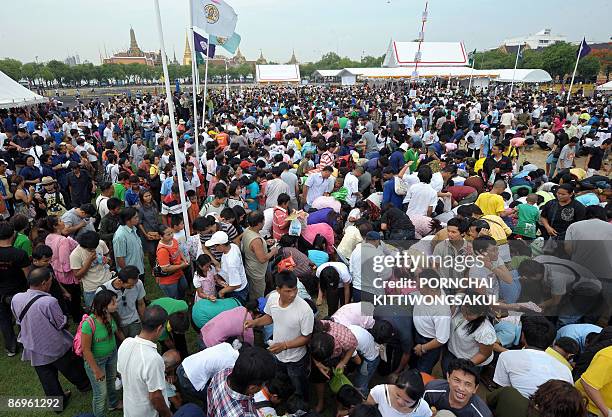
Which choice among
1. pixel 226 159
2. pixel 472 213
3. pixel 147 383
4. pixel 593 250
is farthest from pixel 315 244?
pixel 226 159

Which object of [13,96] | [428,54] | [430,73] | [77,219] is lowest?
[77,219]

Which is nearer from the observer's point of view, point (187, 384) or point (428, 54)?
point (187, 384)

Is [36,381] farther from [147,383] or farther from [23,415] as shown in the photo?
[147,383]

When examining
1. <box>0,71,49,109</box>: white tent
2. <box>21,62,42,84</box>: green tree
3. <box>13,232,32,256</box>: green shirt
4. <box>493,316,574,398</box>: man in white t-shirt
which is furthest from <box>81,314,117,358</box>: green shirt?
<box>21,62,42,84</box>: green tree

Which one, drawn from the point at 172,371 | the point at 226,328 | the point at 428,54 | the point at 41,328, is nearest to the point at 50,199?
the point at 41,328

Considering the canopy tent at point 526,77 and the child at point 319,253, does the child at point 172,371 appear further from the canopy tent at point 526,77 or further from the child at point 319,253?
the canopy tent at point 526,77

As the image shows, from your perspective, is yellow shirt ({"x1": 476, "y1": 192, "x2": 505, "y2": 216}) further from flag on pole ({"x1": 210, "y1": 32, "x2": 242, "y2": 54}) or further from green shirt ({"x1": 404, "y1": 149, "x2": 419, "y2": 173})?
flag on pole ({"x1": 210, "y1": 32, "x2": 242, "y2": 54})

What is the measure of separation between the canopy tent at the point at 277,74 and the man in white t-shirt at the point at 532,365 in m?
32.6

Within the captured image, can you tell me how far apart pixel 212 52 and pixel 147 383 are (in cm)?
760

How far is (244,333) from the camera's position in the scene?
10.6 ft

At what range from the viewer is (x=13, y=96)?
12672 mm

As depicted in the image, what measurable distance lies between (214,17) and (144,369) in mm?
6132

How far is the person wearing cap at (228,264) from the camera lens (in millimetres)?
3590

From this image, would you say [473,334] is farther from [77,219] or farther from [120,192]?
[120,192]
